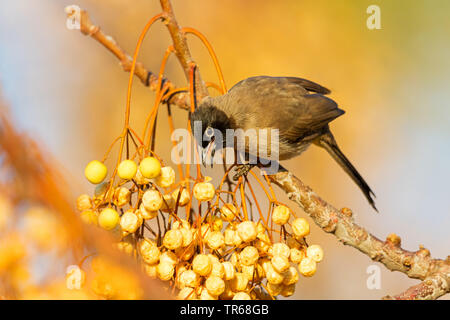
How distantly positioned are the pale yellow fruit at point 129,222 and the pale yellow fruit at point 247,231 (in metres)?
0.42

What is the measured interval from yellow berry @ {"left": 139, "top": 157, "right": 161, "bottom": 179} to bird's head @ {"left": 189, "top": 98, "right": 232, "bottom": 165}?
1.02 metres

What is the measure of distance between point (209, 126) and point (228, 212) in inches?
39.2

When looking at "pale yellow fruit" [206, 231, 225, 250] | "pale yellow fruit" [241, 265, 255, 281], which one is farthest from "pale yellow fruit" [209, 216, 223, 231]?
"pale yellow fruit" [241, 265, 255, 281]

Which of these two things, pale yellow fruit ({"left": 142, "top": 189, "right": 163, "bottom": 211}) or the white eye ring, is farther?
the white eye ring

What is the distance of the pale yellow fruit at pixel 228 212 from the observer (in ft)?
6.38

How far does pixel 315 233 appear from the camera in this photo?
4523mm

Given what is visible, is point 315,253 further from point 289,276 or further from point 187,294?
point 187,294

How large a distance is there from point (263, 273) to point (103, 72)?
308 cm

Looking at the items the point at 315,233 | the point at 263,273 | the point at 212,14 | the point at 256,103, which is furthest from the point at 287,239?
the point at 212,14

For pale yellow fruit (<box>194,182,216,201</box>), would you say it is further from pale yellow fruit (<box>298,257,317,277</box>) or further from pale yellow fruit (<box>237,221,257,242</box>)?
pale yellow fruit (<box>298,257,317,277</box>)

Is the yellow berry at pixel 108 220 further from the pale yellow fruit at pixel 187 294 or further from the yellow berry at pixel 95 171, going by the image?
the pale yellow fruit at pixel 187 294

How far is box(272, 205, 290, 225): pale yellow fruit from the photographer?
6.36 feet

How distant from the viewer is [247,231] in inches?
68.0

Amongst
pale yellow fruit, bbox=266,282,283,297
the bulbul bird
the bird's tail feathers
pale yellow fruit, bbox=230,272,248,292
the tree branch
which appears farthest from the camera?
the bird's tail feathers
